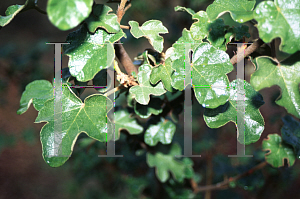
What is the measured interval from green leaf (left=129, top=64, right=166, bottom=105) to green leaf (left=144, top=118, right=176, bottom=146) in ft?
0.68

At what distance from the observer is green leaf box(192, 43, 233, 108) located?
44cm

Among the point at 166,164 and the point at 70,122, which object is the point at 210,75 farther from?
the point at 166,164

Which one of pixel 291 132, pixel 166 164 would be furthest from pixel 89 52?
pixel 291 132

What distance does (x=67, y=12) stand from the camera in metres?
0.32

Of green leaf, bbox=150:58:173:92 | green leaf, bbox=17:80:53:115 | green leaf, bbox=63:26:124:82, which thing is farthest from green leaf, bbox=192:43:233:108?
green leaf, bbox=17:80:53:115

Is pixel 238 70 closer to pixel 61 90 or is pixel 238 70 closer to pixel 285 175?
pixel 61 90

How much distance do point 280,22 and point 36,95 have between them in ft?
1.75

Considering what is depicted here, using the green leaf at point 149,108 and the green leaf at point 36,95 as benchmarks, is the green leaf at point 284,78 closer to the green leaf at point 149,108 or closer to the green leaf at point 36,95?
the green leaf at point 149,108

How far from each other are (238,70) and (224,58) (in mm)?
98

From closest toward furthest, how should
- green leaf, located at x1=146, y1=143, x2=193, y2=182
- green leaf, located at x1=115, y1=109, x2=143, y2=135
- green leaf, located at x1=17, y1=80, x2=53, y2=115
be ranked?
1. green leaf, located at x1=17, y1=80, x2=53, y2=115
2. green leaf, located at x1=115, y1=109, x2=143, y2=135
3. green leaf, located at x1=146, y1=143, x2=193, y2=182

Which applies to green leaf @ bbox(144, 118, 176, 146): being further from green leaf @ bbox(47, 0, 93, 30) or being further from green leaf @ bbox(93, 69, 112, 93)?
green leaf @ bbox(47, 0, 93, 30)

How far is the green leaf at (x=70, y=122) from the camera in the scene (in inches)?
18.7

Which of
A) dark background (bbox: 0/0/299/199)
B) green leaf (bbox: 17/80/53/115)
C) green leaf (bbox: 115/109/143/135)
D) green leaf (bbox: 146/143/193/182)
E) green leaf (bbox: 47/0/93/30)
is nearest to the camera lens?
green leaf (bbox: 47/0/93/30)

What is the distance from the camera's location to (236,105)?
1.69 ft
